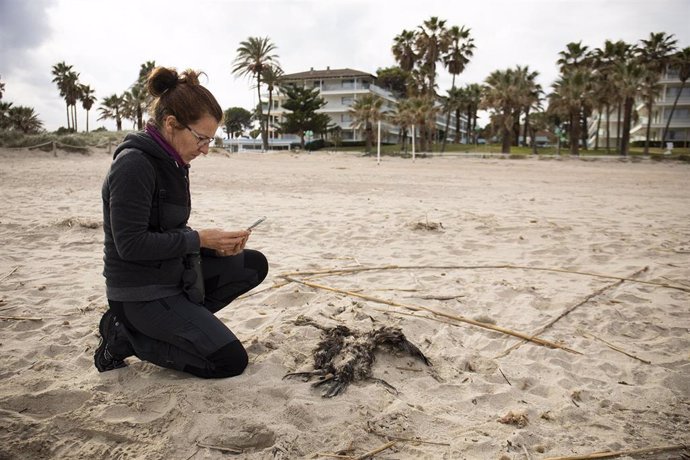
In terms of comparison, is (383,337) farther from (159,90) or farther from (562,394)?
(159,90)

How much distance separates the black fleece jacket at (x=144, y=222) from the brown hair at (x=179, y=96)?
17 cm

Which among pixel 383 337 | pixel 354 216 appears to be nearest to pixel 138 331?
pixel 383 337

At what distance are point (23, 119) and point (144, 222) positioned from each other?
60.1 meters

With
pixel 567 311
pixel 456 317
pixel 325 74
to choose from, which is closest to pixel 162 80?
pixel 456 317

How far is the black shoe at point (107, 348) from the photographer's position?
2.38m

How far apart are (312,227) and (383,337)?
3725 millimetres

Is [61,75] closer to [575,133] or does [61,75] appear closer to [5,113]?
[5,113]

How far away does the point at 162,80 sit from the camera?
7.20 ft

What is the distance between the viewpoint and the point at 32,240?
5.24 metres

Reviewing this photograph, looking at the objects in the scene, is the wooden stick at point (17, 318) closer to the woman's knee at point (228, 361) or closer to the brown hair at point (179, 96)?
the woman's knee at point (228, 361)

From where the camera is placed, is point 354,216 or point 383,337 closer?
point 383,337

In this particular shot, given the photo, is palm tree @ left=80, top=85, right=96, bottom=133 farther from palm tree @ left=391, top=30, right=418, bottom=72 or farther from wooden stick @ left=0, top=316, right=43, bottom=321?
wooden stick @ left=0, top=316, right=43, bottom=321

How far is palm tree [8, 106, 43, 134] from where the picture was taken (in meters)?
49.1

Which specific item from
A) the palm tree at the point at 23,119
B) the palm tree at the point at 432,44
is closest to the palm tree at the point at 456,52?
the palm tree at the point at 432,44
